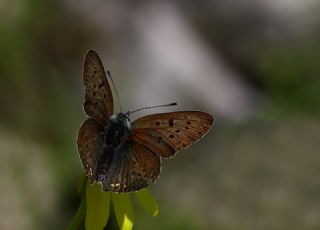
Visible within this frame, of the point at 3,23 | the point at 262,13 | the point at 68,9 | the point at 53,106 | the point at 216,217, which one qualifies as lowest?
the point at 216,217

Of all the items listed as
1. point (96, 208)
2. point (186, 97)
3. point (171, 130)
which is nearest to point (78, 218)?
point (96, 208)

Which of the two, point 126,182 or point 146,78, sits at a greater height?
point 146,78

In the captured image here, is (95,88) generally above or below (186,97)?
below

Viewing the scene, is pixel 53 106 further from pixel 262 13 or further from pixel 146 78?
pixel 262 13

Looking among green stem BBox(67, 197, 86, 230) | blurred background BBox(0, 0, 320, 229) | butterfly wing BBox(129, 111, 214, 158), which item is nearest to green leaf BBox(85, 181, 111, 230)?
green stem BBox(67, 197, 86, 230)

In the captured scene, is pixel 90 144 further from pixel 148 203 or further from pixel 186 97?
pixel 186 97

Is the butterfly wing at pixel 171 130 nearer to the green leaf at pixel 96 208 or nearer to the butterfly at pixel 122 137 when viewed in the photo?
the butterfly at pixel 122 137

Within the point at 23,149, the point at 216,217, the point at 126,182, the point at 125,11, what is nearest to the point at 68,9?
the point at 125,11
